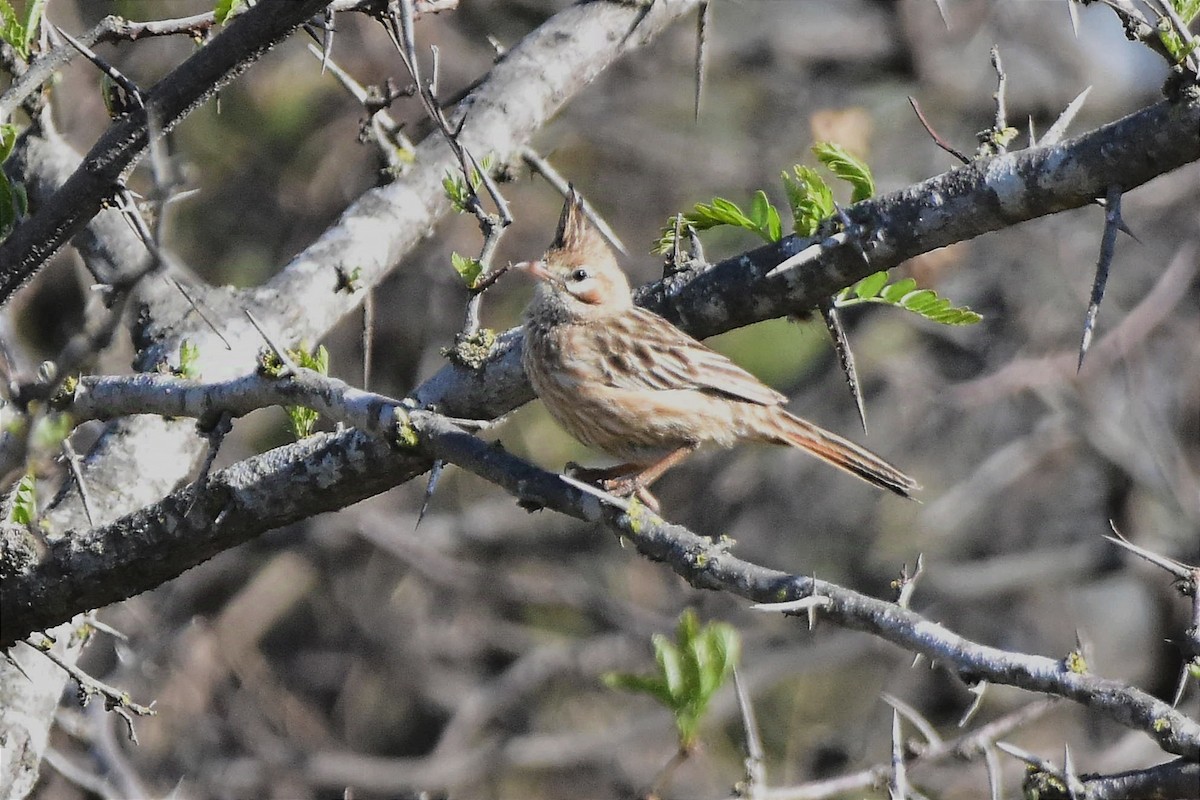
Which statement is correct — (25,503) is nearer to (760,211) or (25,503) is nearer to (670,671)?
(670,671)

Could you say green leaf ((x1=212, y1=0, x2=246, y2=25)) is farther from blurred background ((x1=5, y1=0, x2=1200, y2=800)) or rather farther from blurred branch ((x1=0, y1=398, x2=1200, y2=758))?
blurred background ((x1=5, y1=0, x2=1200, y2=800))

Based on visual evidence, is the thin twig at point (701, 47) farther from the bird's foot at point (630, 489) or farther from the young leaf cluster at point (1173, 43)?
the young leaf cluster at point (1173, 43)

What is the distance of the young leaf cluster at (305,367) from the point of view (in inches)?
157

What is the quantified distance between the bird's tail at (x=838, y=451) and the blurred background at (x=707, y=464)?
4012 mm

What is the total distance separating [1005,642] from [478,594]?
13.7 ft

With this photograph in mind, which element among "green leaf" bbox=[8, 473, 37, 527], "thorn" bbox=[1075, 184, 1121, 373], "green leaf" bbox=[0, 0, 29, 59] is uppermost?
"green leaf" bbox=[0, 0, 29, 59]

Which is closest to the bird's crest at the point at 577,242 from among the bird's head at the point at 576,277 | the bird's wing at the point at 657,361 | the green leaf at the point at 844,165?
the bird's head at the point at 576,277

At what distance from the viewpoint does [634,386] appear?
206 inches

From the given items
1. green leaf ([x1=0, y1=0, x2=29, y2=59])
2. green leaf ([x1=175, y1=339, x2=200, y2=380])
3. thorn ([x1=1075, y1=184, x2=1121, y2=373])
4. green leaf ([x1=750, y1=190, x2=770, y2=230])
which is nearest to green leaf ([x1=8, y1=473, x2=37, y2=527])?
green leaf ([x1=175, y1=339, x2=200, y2=380])

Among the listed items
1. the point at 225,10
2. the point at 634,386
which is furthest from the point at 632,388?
the point at 225,10

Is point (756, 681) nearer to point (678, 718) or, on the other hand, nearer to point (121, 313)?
point (678, 718)

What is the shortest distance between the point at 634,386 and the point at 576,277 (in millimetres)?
687

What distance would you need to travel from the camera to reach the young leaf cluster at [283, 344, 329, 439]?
13.1 feet

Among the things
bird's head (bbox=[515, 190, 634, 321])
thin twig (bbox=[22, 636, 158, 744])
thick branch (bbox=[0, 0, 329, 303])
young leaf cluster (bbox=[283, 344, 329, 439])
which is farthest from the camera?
bird's head (bbox=[515, 190, 634, 321])
